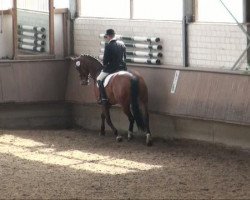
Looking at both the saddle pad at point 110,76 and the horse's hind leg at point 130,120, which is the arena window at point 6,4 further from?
the horse's hind leg at point 130,120

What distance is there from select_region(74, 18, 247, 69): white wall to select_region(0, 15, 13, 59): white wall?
47.2 inches

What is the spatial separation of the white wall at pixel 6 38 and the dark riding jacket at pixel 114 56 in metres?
2.31

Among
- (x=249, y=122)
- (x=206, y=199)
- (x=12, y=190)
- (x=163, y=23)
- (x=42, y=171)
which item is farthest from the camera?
(x=163, y=23)

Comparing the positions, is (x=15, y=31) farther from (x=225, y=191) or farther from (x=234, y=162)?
(x=225, y=191)

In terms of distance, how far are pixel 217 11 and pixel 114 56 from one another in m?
1.58

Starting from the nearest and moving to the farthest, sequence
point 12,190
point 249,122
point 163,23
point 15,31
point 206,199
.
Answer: point 206,199
point 12,190
point 249,122
point 163,23
point 15,31

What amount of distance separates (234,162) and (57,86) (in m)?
4.61

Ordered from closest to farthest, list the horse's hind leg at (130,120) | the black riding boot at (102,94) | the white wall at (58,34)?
the horse's hind leg at (130,120)
the black riding boot at (102,94)
the white wall at (58,34)

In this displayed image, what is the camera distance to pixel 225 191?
7.45 m

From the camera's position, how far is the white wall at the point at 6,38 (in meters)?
12.8

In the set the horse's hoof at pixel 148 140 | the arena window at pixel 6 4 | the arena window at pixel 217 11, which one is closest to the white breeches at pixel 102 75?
the horse's hoof at pixel 148 140

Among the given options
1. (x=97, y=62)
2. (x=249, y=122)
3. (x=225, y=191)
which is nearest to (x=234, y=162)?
(x=249, y=122)

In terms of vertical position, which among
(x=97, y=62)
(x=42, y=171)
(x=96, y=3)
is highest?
(x=96, y=3)

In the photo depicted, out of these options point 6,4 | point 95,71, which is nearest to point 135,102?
point 95,71
